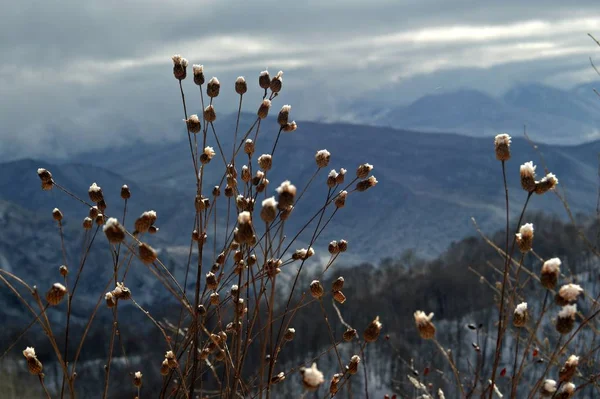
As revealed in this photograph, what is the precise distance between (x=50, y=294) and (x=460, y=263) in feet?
229

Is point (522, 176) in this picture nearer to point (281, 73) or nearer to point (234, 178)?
point (234, 178)

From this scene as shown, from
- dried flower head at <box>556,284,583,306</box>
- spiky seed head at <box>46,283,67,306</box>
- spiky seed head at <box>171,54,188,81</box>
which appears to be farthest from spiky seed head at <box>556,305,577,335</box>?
spiky seed head at <box>171,54,188,81</box>

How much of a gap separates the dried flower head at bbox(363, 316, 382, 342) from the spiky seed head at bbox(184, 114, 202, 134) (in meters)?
0.75

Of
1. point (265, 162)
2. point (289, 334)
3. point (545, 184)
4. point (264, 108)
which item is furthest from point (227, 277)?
point (545, 184)

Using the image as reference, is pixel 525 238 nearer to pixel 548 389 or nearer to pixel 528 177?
pixel 528 177

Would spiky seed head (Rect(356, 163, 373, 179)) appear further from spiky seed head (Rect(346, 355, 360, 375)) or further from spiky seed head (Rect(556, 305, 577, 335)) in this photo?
spiky seed head (Rect(556, 305, 577, 335))

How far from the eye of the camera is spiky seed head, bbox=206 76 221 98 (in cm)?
190

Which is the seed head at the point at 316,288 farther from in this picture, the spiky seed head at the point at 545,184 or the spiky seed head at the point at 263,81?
the spiky seed head at the point at 263,81

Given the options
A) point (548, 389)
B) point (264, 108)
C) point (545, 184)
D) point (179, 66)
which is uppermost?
point (179, 66)

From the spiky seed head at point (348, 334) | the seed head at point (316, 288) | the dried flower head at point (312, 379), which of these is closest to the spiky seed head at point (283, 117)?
the seed head at point (316, 288)

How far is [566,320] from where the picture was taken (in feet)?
3.98

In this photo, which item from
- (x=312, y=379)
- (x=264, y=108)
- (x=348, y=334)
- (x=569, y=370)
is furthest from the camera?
(x=264, y=108)

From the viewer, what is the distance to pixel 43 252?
182 m

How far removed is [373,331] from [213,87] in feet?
3.11
